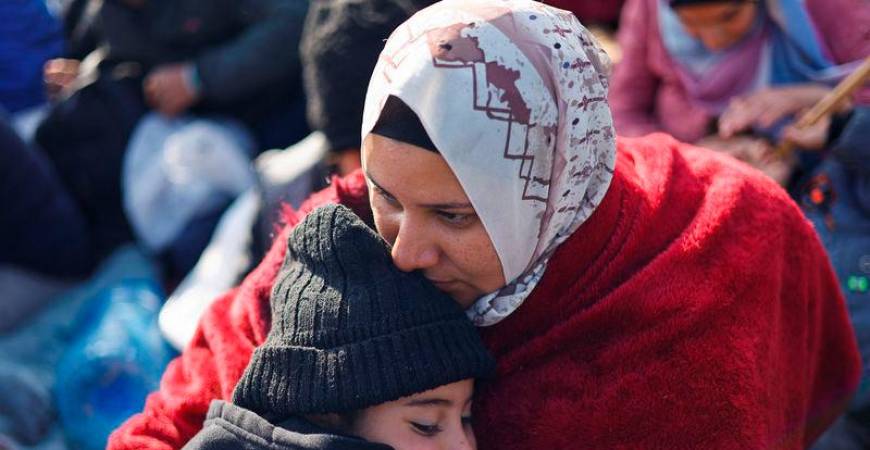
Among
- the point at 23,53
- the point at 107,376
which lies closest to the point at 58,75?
the point at 23,53

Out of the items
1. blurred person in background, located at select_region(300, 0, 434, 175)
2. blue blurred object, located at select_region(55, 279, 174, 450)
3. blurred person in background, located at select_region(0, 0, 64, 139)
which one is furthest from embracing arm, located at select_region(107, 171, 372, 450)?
blurred person in background, located at select_region(0, 0, 64, 139)

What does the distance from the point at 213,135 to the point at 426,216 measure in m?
2.20

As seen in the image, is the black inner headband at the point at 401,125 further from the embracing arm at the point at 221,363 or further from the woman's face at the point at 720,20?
the woman's face at the point at 720,20

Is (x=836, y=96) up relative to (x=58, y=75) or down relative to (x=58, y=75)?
up

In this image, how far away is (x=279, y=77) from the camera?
12.2 ft

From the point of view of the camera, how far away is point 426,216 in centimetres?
154

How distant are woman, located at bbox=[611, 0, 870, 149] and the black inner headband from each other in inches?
54.2

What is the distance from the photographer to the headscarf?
2635 mm

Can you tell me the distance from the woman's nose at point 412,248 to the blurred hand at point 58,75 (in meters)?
3.38

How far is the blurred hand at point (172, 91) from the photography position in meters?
3.71

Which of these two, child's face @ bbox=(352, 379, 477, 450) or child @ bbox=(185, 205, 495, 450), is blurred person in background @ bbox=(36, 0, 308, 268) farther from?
child's face @ bbox=(352, 379, 477, 450)

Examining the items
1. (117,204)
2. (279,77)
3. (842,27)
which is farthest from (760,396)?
(117,204)

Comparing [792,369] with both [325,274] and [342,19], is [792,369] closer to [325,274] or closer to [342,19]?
[325,274]

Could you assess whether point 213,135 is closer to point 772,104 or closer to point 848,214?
point 772,104
